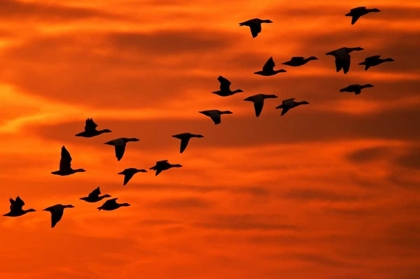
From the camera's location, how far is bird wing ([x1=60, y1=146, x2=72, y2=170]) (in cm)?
9775

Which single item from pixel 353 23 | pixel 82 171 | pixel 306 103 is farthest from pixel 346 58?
pixel 82 171

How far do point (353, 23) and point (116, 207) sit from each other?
62.6ft

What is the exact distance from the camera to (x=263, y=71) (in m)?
97.6

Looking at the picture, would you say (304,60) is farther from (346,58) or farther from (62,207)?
(62,207)

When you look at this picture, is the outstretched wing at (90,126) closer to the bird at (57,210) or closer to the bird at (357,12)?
the bird at (57,210)

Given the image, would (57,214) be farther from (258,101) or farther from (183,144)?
(258,101)

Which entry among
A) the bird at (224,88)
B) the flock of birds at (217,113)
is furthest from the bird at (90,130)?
the bird at (224,88)

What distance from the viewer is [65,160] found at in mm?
98000

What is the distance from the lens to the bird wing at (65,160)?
97.8 meters

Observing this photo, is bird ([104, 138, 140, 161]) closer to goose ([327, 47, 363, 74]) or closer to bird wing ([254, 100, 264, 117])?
bird wing ([254, 100, 264, 117])

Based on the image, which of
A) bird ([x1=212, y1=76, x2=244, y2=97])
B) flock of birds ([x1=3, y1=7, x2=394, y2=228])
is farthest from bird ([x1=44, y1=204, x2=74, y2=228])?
bird ([x1=212, y1=76, x2=244, y2=97])

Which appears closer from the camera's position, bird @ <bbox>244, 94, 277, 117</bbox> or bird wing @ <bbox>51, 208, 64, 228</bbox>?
bird @ <bbox>244, 94, 277, 117</bbox>

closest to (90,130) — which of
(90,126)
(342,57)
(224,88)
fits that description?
(90,126)

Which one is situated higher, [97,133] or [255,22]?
[255,22]
